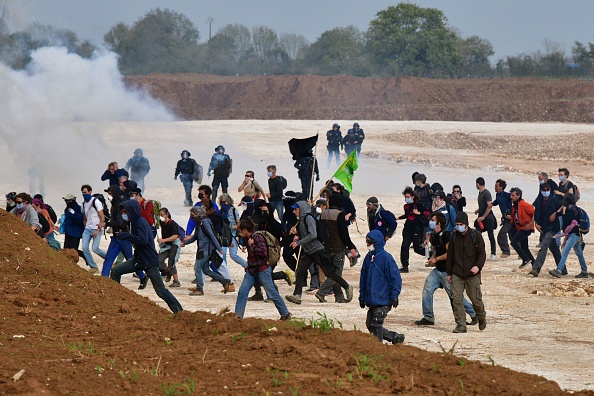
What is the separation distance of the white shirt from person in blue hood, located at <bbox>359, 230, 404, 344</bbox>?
7.31 metres

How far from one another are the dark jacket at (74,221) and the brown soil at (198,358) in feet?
17.9

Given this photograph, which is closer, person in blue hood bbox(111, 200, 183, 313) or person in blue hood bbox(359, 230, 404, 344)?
person in blue hood bbox(359, 230, 404, 344)

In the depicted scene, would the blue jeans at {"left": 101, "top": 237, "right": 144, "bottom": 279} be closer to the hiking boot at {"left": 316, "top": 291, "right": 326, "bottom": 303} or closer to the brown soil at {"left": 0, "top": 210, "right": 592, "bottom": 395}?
Answer: the hiking boot at {"left": 316, "top": 291, "right": 326, "bottom": 303}

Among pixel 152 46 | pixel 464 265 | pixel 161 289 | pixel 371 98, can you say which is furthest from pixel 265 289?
pixel 152 46

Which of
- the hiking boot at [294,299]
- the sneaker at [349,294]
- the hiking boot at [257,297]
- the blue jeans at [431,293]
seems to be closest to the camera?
the blue jeans at [431,293]

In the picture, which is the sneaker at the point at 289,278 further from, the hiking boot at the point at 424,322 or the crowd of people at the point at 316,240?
the hiking boot at the point at 424,322

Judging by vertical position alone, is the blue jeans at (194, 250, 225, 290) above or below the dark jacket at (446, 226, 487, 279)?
below

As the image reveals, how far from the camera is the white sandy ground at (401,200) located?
12250 millimetres

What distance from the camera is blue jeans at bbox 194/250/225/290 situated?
1551 cm

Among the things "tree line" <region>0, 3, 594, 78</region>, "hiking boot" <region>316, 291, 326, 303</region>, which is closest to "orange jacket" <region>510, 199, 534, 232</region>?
"hiking boot" <region>316, 291, 326, 303</region>

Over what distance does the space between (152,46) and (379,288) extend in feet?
261

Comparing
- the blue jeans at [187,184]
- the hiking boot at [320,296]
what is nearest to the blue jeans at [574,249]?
the hiking boot at [320,296]

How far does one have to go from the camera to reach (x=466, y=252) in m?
12.8

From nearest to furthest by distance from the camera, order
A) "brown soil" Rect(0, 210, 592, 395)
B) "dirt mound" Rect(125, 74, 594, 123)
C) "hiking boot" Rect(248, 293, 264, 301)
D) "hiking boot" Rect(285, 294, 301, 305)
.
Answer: "brown soil" Rect(0, 210, 592, 395)
"hiking boot" Rect(285, 294, 301, 305)
"hiking boot" Rect(248, 293, 264, 301)
"dirt mound" Rect(125, 74, 594, 123)
